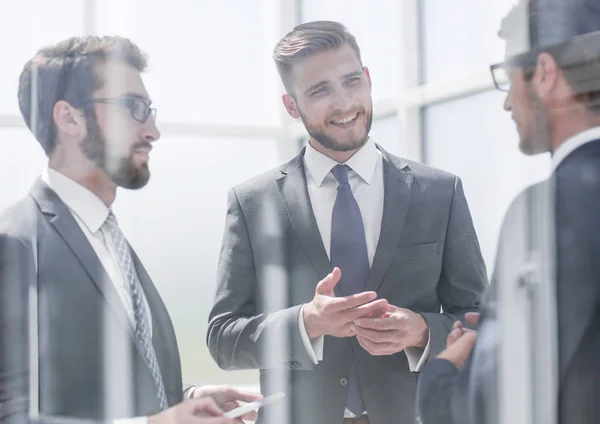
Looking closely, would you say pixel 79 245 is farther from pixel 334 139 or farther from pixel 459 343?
pixel 459 343

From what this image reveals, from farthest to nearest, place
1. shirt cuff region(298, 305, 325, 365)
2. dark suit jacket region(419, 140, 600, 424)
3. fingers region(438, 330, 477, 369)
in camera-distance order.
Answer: shirt cuff region(298, 305, 325, 365), fingers region(438, 330, 477, 369), dark suit jacket region(419, 140, 600, 424)

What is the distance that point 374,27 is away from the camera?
2021 millimetres

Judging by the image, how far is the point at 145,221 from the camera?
1928 mm

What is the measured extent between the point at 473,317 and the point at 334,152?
1.78ft

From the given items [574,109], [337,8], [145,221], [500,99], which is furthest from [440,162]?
[145,221]

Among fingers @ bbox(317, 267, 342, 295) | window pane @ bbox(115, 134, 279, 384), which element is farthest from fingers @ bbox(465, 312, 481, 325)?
window pane @ bbox(115, 134, 279, 384)

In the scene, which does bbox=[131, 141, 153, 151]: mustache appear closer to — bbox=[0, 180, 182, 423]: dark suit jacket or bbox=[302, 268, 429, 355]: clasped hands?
bbox=[0, 180, 182, 423]: dark suit jacket

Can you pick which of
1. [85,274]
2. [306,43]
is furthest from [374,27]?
[85,274]

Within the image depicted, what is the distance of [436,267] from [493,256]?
0.48ft

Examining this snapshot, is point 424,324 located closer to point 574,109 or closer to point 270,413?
point 270,413

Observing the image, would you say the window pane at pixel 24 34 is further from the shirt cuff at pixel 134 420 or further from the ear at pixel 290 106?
the shirt cuff at pixel 134 420

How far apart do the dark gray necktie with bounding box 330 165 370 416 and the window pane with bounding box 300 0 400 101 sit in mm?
245

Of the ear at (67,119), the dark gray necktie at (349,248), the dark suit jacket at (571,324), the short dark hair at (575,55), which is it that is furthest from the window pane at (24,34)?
the dark suit jacket at (571,324)

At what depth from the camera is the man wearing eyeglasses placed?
1.81 m
